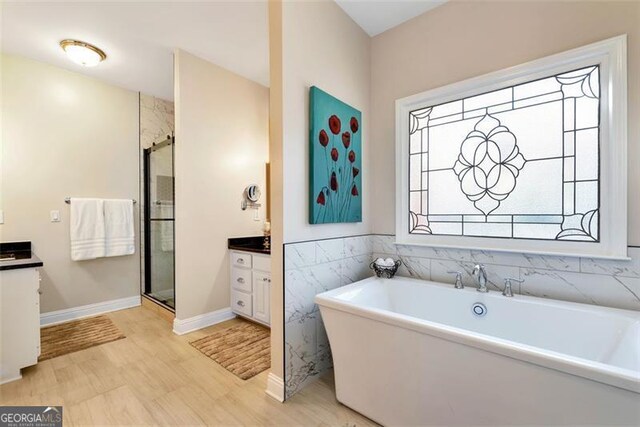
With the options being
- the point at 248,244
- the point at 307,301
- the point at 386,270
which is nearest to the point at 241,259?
the point at 248,244

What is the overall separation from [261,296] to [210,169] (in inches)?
A: 57.7

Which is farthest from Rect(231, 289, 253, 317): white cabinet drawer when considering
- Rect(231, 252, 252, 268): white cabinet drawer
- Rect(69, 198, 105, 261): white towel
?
Rect(69, 198, 105, 261): white towel

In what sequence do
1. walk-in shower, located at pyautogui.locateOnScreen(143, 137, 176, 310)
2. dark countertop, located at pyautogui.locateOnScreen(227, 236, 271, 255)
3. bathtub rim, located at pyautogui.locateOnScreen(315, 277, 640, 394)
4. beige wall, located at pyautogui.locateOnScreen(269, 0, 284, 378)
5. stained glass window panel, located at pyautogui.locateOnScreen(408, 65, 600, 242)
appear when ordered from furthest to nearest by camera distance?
1. walk-in shower, located at pyautogui.locateOnScreen(143, 137, 176, 310)
2. dark countertop, located at pyautogui.locateOnScreen(227, 236, 271, 255)
3. beige wall, located at pyautogui.locateOnScreen(269, 0, 284, 378)
4. stained glass window panel, located at pyautogui.locateOnScreen(408, 65, 600, 242)
5. bathtub rim, located at pyautogui.locateOnScreen(315, 277, 640, 394)

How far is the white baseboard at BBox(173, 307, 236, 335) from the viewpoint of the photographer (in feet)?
9.12

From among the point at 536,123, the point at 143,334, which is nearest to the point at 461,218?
the point at 536,123

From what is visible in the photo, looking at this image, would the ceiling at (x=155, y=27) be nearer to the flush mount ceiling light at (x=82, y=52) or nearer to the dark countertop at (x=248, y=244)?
the flush mount ceiling light at (x=82, y=52)

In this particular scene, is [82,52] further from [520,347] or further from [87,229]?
[520,347]

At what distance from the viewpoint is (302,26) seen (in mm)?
1962

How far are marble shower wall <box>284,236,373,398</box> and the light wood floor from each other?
14 cm

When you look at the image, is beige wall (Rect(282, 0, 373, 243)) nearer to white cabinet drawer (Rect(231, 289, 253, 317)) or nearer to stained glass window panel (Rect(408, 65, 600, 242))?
stained glass window panel (Rect(408, 65, 600, 242))

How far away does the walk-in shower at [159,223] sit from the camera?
10.8ft

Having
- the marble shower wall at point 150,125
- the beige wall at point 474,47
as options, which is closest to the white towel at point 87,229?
the marble shower wall at point 150,125

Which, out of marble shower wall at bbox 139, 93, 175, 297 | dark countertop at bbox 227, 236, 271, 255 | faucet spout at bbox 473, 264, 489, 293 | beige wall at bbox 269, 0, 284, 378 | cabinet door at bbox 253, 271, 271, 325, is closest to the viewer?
beige wall at bbox 269, 0, 284, 378

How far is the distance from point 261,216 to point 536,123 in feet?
9.54
